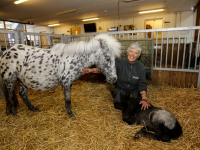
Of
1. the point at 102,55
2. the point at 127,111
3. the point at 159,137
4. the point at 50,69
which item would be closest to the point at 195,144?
the point at 159,137

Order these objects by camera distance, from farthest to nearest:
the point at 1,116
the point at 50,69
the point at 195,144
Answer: the point at 1,116
the point at 50,69
the point at 195,144

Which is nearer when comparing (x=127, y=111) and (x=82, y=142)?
(x=82, y=142)

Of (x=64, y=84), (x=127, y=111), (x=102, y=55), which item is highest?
(x=102, y=55)

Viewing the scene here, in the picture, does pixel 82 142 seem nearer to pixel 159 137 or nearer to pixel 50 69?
pixel 159 137

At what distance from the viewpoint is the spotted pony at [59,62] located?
2145 mm

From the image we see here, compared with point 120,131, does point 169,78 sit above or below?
above

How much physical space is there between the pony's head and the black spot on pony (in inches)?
18.2

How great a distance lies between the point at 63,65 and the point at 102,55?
2.30 ft

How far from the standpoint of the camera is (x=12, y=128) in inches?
82.4

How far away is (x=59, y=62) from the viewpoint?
2.19 m

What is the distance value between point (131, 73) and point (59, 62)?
1403 mm

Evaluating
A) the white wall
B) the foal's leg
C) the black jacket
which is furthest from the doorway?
the foal's leg

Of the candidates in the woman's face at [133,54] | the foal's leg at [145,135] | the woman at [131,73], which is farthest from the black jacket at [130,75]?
the foal's leg at [145,135]

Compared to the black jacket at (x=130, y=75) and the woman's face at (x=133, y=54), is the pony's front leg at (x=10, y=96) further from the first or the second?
the woman's face at (x=133, y=54)
